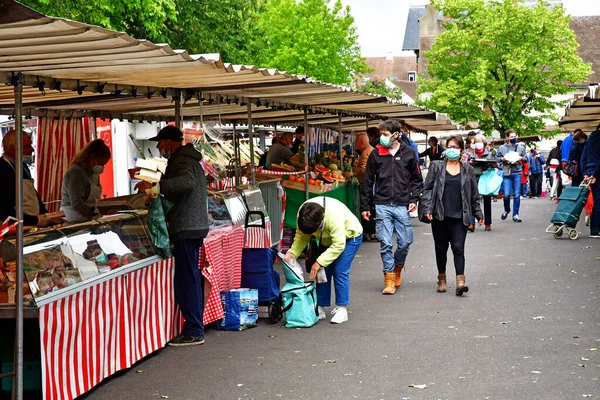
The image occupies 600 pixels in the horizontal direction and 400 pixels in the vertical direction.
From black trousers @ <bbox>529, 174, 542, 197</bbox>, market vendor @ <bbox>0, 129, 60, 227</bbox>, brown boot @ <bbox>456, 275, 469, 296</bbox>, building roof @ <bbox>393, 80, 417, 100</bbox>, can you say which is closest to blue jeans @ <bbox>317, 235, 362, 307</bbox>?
brown boot @ <bbox>456, 275, 469, 296</bbox>

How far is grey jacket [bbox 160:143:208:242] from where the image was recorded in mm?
8523

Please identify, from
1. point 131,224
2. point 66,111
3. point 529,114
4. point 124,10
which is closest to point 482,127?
point 529,114

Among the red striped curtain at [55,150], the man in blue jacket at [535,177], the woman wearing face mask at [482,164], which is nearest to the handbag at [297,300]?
the red striped curtain at [55,150]

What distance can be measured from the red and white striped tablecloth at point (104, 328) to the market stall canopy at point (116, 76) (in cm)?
159

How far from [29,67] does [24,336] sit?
1.94 m

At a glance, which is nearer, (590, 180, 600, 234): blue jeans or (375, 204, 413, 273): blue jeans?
(375, 204, 413, 273): blue jeans

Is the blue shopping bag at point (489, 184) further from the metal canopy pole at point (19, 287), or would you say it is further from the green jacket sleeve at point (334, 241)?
the metal canopy pole at point (19, 287)

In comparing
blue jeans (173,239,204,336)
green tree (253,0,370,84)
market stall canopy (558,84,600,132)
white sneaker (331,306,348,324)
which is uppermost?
green tree (253,0,370,84)

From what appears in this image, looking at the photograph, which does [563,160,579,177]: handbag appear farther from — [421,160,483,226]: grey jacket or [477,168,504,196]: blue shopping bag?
[421,160,483,226]: grey jacket

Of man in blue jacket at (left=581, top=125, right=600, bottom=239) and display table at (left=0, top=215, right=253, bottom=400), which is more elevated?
man in blue jacket at (left=581, top=125, right=600, bottom=239)

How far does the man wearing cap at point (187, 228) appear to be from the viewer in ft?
28.2

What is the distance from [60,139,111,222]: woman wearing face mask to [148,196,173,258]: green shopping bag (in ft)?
7.34

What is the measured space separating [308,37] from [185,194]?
4098 centimetres

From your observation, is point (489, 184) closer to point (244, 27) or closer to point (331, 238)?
point (331, 238)
